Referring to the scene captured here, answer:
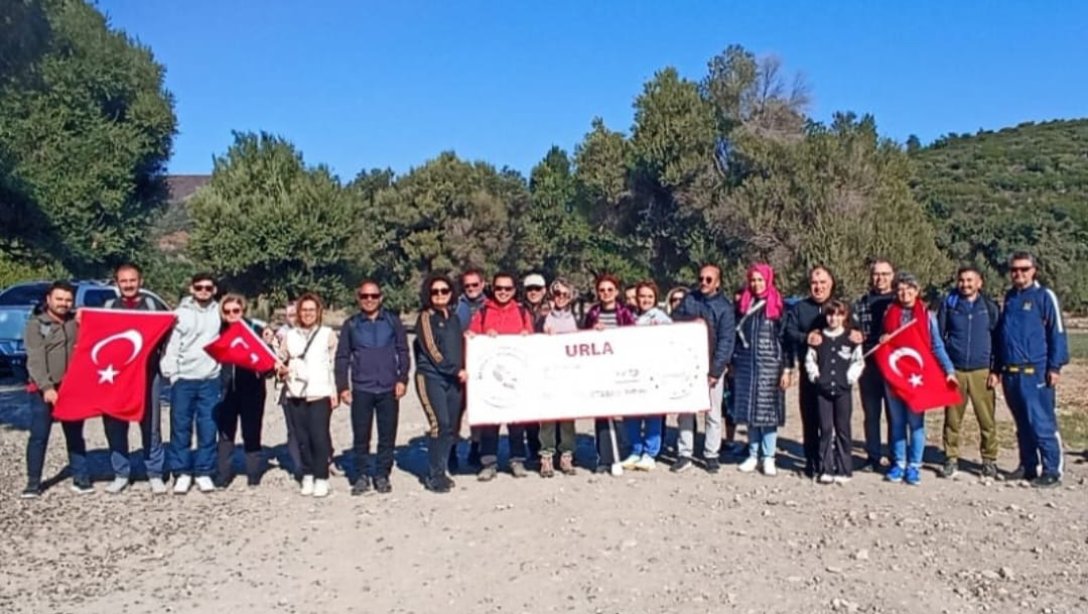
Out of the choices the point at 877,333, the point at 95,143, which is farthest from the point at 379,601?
the point at 95,143

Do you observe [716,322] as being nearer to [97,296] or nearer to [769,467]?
[769,467]

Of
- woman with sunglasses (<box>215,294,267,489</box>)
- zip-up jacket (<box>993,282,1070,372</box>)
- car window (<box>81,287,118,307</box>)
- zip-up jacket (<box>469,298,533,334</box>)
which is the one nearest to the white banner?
zip-up jacket (<box>469,298,533,334</box>)

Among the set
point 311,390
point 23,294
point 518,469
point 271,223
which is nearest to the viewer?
point 311,390

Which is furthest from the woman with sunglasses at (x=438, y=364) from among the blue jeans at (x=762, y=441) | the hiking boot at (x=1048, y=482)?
the hiking boot at (x=1048, y=482)

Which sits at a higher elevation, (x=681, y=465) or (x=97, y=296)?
(x=97, y=296)

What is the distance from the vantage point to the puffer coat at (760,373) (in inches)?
370

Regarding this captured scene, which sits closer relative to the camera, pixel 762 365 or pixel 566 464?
pixel 762 365

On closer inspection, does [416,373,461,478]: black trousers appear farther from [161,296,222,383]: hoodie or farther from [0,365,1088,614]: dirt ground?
[161,296,222,383]: hoodie

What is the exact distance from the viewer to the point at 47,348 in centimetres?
886

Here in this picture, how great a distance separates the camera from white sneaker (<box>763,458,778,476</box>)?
946 cm

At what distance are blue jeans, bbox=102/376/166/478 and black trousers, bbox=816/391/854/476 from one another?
19.6ft

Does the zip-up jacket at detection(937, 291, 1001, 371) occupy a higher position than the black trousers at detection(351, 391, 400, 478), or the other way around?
the zip-up jacket at detection(937, 291, 1001, 371)

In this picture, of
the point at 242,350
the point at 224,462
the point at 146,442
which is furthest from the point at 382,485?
the point at 146,442

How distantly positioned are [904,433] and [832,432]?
2.21 ft
